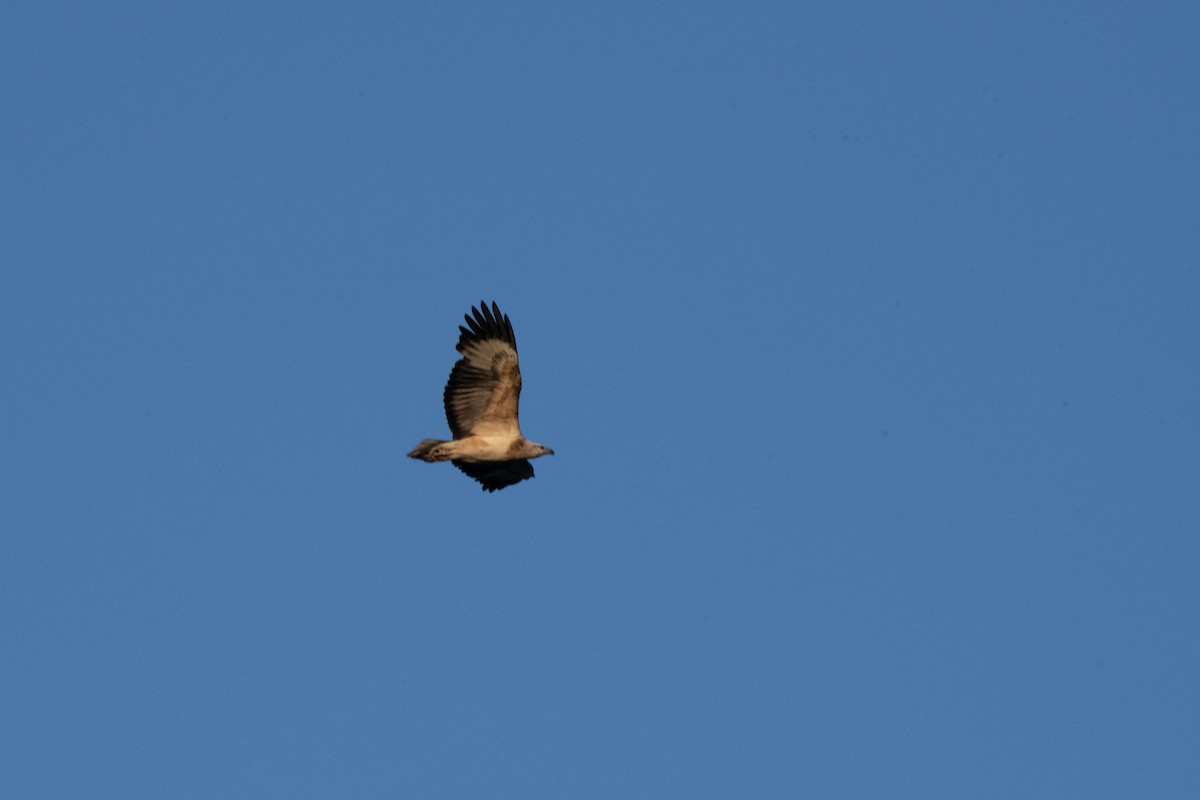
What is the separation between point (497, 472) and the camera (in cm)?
5072

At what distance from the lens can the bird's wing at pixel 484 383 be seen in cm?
4931

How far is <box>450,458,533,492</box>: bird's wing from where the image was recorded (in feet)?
165

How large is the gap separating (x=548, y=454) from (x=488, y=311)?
9.36 feet

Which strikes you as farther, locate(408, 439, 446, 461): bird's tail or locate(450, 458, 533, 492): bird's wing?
locate(450, 458, 533, 492): bird's wing

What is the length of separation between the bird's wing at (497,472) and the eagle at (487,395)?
0.55 meters

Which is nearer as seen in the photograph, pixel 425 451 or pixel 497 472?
pixel 425 451

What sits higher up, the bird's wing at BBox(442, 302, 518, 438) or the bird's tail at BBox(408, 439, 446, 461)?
the bird's wing at BBox(442, 302, 518, 438)

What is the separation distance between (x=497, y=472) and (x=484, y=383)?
2.13 m

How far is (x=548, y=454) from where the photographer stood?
49.7 meters

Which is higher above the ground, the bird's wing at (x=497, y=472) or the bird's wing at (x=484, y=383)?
the bird's wing at (x=484, y=383)

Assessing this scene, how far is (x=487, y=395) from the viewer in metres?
49.4

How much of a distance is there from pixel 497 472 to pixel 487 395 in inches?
77.0

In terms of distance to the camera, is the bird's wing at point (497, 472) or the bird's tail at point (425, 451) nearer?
the bird's tail at point (425, 451)

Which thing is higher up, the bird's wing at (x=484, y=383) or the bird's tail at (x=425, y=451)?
the bird's wing at (x=484, y=383)
